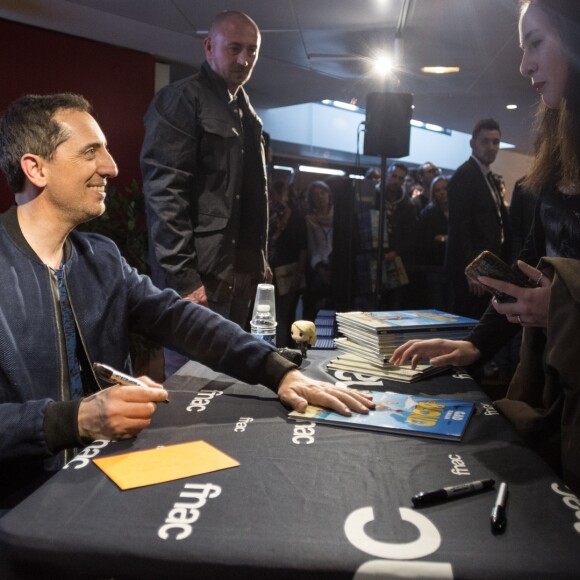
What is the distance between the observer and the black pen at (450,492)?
0.82 m

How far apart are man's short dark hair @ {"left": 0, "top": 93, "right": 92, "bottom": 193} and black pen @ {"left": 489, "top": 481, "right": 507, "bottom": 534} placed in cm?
131

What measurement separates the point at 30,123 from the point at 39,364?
25.0 inches

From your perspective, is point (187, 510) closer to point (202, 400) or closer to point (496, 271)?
point (202, 400)

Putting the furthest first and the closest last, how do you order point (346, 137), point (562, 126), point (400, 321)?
point (346, 137) < point (400, 321) < point (562, 126)

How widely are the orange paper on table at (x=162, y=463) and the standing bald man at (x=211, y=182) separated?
55.8 inches

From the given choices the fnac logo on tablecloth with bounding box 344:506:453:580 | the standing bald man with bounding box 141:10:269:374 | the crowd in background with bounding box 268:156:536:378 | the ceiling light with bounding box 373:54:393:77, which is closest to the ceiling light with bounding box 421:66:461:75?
the ceiling light with bounding box 373:54:393:77

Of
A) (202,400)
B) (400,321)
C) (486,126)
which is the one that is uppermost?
(486,126)

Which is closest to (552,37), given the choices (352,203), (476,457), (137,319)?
(476,457)

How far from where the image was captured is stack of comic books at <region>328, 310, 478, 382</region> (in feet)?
5.36

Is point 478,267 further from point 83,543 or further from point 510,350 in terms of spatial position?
point 510,350

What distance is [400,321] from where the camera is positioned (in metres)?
1.80

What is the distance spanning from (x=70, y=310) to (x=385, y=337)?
2.76 feet

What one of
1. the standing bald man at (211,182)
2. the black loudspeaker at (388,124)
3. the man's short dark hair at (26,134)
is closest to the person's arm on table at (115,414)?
the man's short dark hair at (26,134)

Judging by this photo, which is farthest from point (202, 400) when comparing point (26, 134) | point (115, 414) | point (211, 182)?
point (211, 182)
